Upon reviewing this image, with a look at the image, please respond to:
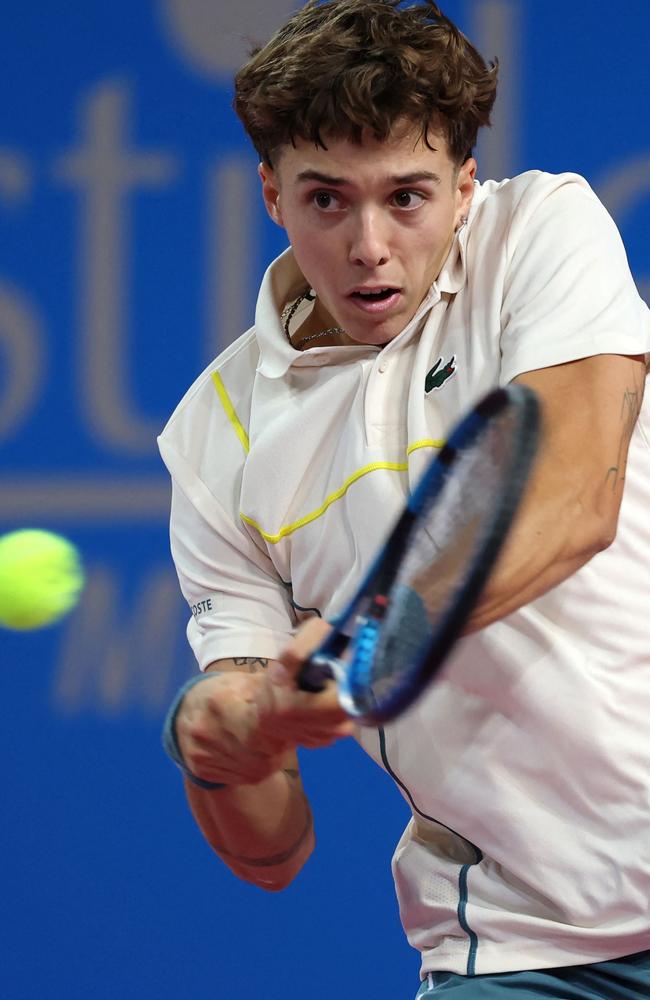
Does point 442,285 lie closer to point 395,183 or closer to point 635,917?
point 395,183

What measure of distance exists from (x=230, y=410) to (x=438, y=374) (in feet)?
0.87

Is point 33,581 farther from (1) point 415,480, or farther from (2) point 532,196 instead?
(2) point 532,196

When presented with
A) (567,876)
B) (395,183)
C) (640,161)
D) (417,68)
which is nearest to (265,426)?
(395,183)

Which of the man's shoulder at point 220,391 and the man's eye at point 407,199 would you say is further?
the man's shoulder at point 220,391

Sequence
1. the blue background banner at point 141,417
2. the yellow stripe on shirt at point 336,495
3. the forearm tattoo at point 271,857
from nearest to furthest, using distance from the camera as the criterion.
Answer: the yellow stripe on shirt at point 336,495 → the forearm tattoo at point 271,857 → the blue background banner at point 141,417

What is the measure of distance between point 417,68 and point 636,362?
384 mm

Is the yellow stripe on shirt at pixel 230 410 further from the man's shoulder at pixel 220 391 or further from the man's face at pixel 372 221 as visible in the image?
the man's face at pixel 372 221

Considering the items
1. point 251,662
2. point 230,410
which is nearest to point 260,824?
point 251,662

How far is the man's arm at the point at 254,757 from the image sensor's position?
97 centimetres

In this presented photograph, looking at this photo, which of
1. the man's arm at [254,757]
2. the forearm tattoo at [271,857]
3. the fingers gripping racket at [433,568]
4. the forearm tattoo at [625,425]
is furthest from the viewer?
the forearm tattoo at [271,857]

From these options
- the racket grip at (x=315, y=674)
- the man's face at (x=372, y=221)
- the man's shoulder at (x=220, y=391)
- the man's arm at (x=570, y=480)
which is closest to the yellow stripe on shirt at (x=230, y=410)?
the man's shoulder at (x=220, y=391)

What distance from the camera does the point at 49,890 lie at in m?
2.60

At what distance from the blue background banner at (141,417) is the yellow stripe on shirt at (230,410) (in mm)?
1041

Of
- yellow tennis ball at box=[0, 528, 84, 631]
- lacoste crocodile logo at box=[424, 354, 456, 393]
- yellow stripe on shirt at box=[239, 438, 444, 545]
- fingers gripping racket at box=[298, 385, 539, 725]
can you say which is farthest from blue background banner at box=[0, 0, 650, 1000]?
fingers gripping racket at box=[298, 385, 539, 725]
